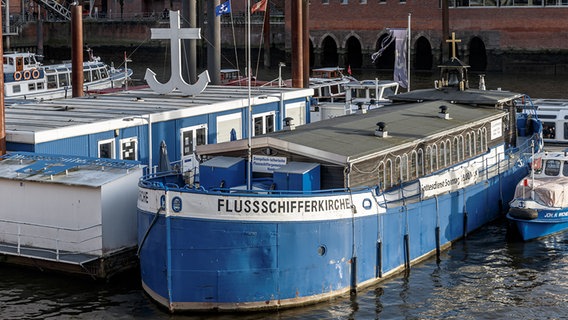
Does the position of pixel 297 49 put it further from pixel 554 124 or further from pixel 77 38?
pixel 554 124

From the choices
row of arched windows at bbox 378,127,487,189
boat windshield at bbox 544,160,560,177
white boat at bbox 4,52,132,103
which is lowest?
boat windshield at bbox 544,160,560,177

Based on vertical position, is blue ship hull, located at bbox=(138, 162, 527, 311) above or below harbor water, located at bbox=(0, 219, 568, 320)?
above

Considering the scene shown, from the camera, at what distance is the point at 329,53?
109 metres

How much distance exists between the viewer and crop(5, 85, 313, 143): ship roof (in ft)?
102

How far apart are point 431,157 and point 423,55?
7143cm

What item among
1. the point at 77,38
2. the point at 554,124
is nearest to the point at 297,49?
the point at 77,38

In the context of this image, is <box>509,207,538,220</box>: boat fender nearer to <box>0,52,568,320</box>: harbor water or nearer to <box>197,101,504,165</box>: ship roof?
<box>0,52,568,320</box>: harbor water

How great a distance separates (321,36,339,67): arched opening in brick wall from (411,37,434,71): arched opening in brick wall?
27.8 feet

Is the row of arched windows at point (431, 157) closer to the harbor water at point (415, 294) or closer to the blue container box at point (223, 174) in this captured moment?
the harbor water at point (415, 294)

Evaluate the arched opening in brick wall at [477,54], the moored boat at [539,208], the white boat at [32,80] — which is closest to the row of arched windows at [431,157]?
the moored boat at [539,208]

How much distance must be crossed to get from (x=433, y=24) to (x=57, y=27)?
48952mm

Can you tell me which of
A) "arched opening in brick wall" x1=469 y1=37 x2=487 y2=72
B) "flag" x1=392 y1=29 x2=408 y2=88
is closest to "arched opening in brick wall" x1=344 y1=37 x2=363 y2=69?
"arched opening in brick wall" x1=469 y1=37 x2=487 y2=72

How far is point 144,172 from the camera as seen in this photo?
102ft

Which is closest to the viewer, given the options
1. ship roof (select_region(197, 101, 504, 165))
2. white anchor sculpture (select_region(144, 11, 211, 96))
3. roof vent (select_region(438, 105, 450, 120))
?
ship roof (select_region(197, 101, 504, 165))
